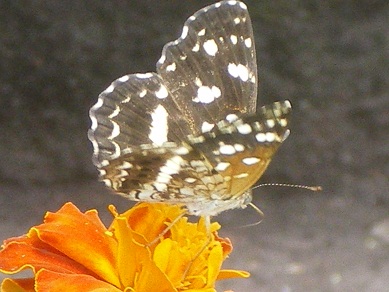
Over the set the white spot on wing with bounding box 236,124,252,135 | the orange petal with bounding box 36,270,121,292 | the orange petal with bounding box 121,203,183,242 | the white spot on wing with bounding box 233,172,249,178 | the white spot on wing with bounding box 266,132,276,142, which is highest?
the white spot on wing with bounding box 236,124,252,135

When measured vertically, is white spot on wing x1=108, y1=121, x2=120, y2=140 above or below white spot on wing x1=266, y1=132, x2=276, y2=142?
above

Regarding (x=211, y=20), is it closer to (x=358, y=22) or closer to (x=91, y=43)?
(x=91, y=43)

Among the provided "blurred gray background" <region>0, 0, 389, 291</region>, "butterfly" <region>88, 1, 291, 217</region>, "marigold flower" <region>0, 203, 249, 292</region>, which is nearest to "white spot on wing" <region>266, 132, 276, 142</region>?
"butterfly" <region>88, 1, 291, 217</region>

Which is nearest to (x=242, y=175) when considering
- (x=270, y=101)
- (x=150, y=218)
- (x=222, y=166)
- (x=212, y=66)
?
(x=222, y=166)

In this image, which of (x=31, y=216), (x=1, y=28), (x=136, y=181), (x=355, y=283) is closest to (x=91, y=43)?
(x=1, y=28)

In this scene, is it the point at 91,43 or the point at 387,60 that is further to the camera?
the point at 387,60

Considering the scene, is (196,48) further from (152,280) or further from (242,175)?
(152,280)

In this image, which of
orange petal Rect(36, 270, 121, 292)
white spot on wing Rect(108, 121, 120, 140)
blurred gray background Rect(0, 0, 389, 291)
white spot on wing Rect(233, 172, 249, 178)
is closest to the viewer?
orange petal Rect(36, 270, 121, 292)

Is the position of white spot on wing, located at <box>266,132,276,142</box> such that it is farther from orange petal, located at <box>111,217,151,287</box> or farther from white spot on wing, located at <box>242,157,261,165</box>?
orange petal, located at <box>111,217,151,287</box>
